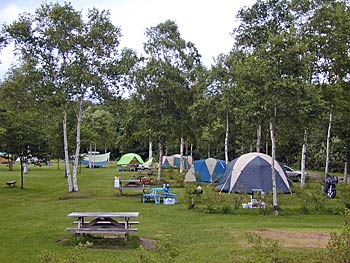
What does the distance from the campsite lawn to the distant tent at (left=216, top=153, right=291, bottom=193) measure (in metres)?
1.88

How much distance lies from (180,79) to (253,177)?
9511mm

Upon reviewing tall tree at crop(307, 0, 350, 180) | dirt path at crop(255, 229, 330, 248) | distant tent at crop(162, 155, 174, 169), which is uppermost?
tall tree at crop(307, 0, 350, 180)

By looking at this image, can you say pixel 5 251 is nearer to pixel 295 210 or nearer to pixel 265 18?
pixel 295 210

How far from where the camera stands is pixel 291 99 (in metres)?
15.2

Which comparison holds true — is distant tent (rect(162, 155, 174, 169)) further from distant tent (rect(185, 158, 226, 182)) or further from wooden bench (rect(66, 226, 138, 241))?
wooden bench (rect(66, 226, 138, 241))

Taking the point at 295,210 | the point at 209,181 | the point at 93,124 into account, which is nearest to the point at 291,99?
the point at 295,210

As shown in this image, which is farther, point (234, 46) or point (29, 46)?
point (234, 46)

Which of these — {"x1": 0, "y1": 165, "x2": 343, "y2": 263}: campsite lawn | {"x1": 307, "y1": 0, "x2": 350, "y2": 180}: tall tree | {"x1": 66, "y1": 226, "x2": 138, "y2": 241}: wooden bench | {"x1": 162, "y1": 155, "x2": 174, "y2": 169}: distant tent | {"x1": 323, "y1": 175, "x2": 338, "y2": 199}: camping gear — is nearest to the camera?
{"x1": 0, "y1": 165, "x2": 343, "y2": 263}: campsite lawn

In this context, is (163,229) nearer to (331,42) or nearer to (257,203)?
(257,203)

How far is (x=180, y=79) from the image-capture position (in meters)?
28.3

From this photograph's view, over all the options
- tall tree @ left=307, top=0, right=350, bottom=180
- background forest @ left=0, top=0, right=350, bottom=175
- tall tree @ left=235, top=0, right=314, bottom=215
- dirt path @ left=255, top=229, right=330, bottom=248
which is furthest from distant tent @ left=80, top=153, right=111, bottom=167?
dirt path @ left=255, top=229, right=330, bottom=248

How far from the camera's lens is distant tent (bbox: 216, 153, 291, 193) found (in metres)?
21.5

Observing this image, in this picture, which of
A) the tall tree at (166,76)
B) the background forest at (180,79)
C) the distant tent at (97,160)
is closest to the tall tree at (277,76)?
the background forest at (180,79)

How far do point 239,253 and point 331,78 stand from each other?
16.2 meters
